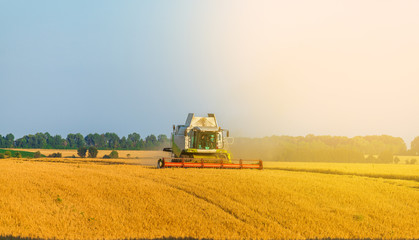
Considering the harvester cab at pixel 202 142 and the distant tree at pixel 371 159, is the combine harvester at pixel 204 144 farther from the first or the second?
the distant tree at pixel 371 159

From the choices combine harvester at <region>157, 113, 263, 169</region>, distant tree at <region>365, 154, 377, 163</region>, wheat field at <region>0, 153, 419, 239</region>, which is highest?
combine harvester at <region>157, 113, 263, 169</region>

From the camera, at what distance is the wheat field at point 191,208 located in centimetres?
1371

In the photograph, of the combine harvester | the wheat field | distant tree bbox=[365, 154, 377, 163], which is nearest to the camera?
the wheat field

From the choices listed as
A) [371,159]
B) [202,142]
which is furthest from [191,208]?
[371,159]

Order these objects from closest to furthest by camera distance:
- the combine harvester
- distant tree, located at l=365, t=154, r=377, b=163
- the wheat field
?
the wheat field < the combine harvester < distant tree, located at l=365, t=154, r=377, b=163

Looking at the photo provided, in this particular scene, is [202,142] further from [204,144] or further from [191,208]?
[191,208]

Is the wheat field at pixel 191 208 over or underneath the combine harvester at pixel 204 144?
underneath

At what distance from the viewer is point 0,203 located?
1567 cm

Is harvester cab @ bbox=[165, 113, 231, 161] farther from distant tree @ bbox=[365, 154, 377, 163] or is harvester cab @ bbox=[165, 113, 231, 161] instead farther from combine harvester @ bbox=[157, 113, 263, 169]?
distant tree @ bbox=[365, 154, 377, 163]

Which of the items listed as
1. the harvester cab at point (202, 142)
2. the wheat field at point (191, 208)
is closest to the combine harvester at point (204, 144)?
the harvester cab at point (202, 142)

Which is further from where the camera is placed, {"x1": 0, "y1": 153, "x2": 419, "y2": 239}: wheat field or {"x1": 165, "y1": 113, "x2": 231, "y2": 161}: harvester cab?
{"x1": 165, "y1": 113, "x2": 231, "y2": 161}: harvester cab

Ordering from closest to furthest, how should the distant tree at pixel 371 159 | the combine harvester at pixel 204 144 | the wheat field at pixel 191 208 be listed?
1. the wheat field at pixel 191 208
2. the combine harvester at pixel 204 144
3. the distant tree at pixel 371 159

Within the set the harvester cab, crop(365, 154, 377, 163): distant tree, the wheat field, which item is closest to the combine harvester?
the harvester cab

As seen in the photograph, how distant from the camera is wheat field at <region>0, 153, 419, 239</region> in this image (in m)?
13.7
